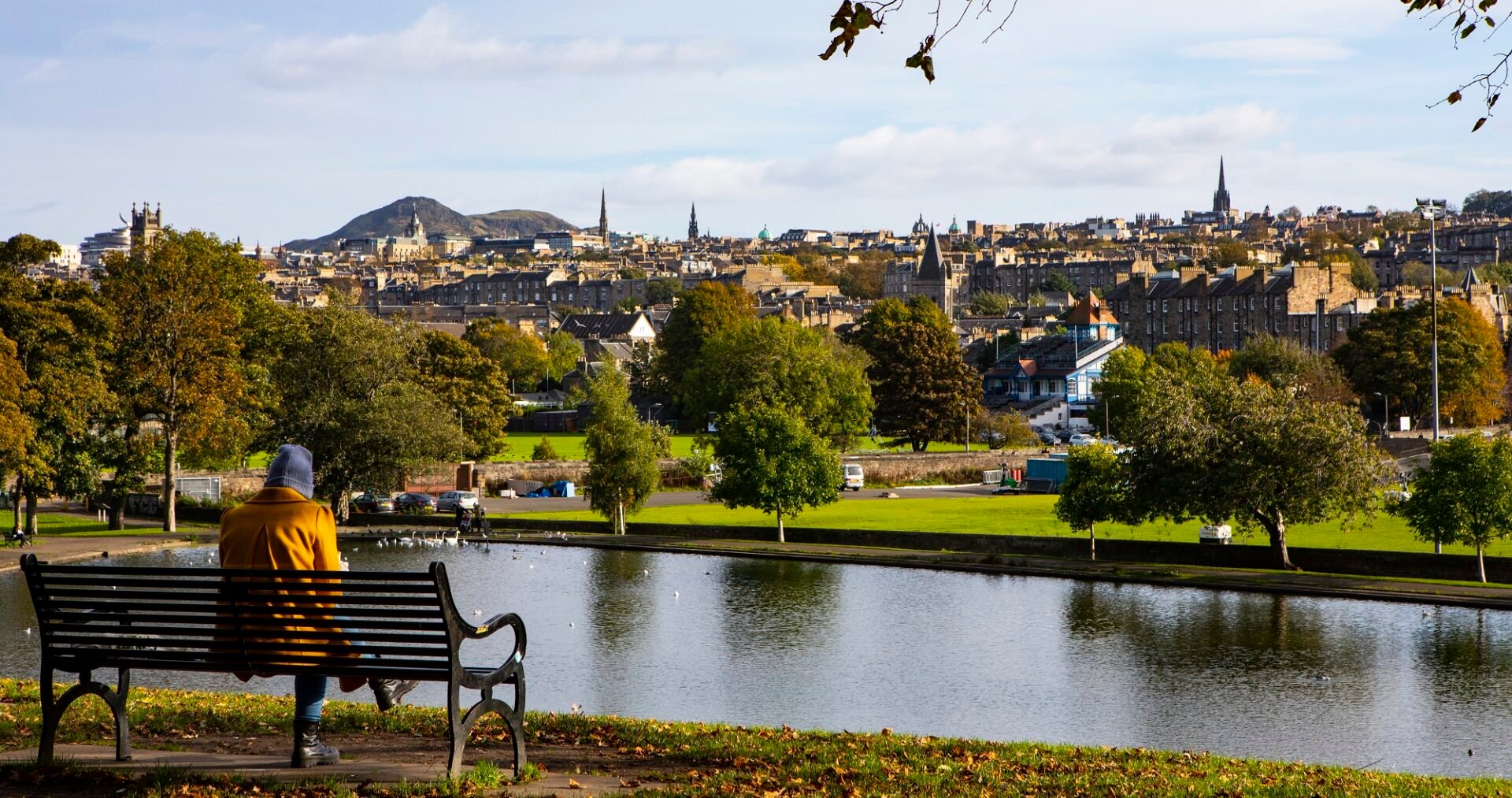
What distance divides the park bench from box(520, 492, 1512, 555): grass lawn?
3445 cm

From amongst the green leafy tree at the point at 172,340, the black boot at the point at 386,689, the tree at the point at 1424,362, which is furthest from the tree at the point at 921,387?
the black boot at the point at 386,689

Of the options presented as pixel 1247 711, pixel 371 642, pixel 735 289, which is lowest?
pixel 1247 711

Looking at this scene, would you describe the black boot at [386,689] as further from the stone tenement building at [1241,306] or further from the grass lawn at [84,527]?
the stone tenement building at [1241,306]

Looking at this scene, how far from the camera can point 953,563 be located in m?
41.2

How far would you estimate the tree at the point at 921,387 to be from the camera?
286 ft

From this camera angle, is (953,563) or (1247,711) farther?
(953,563)

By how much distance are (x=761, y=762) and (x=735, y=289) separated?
4328 inches

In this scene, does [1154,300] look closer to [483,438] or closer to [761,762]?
[483,438]

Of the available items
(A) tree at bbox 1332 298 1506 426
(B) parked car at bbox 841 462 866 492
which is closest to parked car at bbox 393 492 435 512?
(B) parked car at bbox 841 462 866 492

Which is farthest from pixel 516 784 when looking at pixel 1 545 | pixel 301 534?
pixel 1 545

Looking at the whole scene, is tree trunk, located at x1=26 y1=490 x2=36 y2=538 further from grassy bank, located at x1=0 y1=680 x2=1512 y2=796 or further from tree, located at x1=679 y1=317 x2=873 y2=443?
grassy bank, located at x1=0 y1=680 x2=1512 y2=796

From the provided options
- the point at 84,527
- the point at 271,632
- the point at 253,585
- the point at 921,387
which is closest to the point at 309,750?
the point at 271,632

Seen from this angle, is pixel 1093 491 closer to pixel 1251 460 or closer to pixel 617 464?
pixel 1251 460

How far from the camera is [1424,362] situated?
88625mm
